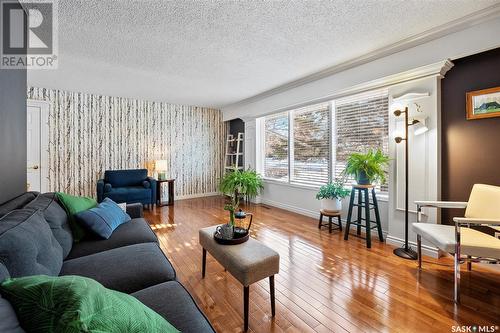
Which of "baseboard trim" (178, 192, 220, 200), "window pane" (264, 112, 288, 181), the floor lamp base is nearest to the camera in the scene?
the floor lamp base

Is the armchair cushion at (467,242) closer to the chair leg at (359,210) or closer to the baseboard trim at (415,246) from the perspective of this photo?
the baseboard trim at (415,246)

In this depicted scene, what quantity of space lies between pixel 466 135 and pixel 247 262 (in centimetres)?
275

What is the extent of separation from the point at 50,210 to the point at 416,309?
9.30 ft

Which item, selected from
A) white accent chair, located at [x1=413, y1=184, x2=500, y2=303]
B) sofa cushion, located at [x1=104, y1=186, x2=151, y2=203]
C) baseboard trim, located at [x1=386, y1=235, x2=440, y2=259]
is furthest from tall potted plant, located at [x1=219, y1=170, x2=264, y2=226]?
white accent chair, located at [x1=413, y1=184, x2=500, y2=303]

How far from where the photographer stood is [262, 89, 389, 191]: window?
334 centimetres

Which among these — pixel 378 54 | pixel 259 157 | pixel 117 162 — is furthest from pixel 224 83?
pixel 117 162

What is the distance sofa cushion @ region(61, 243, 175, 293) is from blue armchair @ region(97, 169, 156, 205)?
3102 mm

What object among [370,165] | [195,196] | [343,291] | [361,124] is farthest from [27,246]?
[195,196]

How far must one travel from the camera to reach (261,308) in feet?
5.62

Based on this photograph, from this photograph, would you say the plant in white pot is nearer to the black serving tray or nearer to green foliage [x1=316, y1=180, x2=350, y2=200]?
green foliage [x1=316, y1=180, x2=350, y2=200]

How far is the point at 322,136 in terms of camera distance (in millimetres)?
4086

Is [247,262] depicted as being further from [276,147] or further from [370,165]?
[276,147]

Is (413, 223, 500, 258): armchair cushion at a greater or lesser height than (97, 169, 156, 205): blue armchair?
lesser

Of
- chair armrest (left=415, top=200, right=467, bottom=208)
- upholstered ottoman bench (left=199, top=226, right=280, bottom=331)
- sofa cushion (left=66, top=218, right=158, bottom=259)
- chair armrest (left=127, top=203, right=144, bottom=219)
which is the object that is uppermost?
chair armrest (left=415, top=200, right=467, bottom=208)
